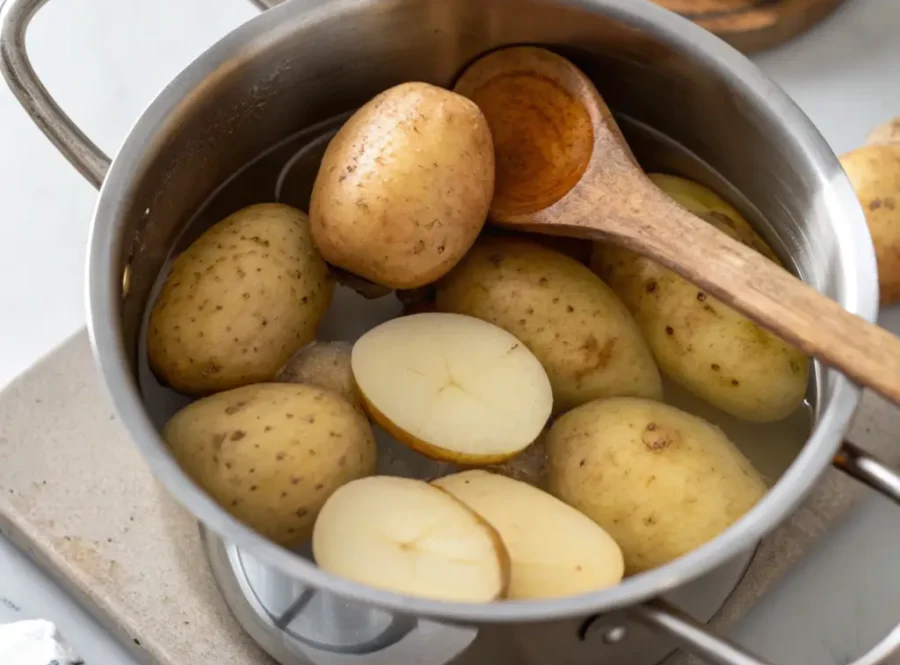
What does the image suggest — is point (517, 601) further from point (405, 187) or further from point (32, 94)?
point (32, 94)

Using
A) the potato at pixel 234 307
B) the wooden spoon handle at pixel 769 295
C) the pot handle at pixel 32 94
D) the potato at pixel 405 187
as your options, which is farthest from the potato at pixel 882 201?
the pot handle at pixel 32 94

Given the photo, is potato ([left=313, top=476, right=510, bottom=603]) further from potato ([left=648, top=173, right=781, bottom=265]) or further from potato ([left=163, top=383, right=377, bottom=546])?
potato ([left=648, top=173, right=781, bottom=265])

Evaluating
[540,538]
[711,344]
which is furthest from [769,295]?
[540,538]

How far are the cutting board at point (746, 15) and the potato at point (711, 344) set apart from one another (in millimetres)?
258

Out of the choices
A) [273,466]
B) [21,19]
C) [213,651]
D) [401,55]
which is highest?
[21,19]

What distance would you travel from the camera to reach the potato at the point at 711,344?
582mm

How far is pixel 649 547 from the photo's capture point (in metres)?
0.51

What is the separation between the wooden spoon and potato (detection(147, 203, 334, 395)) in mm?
147

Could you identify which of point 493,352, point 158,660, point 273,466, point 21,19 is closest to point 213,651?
point 158,660

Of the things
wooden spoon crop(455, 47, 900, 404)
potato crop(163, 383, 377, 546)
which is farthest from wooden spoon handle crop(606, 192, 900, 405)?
potato crop(163, 383, 377, 546)

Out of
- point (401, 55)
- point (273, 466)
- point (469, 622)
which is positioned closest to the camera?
point (469, 622)

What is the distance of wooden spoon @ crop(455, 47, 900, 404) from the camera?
1.58 feet

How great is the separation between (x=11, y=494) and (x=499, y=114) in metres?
0.41

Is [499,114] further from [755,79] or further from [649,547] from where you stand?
[649,547]
